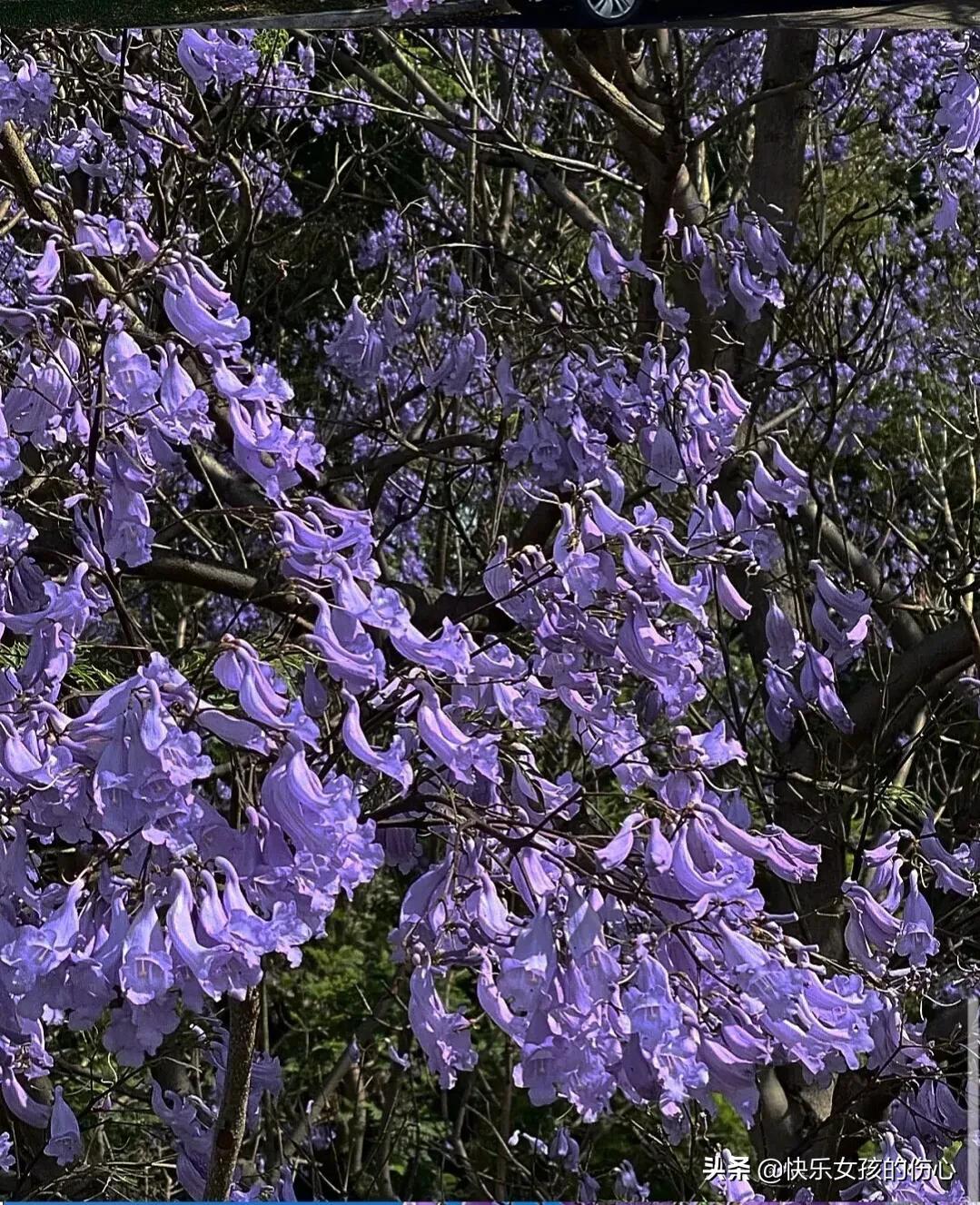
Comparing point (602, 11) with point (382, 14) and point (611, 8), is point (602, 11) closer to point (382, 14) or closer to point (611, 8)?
point (611, 8)

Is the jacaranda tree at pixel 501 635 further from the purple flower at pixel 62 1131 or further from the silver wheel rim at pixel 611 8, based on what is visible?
the silver wheel rim at pixel 611 8

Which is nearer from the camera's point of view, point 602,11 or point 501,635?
point 602,11

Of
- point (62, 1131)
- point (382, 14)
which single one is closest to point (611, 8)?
point (382, 14)

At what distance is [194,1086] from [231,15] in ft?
6.11

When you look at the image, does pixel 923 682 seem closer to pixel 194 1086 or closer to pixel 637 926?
pixel 637 926

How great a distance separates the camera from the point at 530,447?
174cm

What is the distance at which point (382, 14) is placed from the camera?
5.41 feet

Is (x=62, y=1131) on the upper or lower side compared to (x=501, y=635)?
lower

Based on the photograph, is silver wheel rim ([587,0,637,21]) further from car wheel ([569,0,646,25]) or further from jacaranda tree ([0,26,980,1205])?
jacaranda tree ([0,26,980,1205])

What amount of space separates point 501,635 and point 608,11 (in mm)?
692

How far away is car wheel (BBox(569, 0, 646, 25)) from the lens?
1.55 metres

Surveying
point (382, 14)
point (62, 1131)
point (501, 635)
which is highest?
point (382, 14)

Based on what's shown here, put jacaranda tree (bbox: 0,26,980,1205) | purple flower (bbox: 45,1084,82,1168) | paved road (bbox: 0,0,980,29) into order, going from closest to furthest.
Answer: jacaranda tree (bbox: 0,26,980,1205)
purple flower (bbox: 45,1084,82,1168)
paved road (bbox: 0,0,980,29)

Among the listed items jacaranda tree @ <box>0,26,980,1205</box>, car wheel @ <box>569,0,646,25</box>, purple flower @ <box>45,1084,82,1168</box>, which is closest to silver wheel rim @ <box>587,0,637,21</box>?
car wheel @ <box>569,0,646,25</box>
